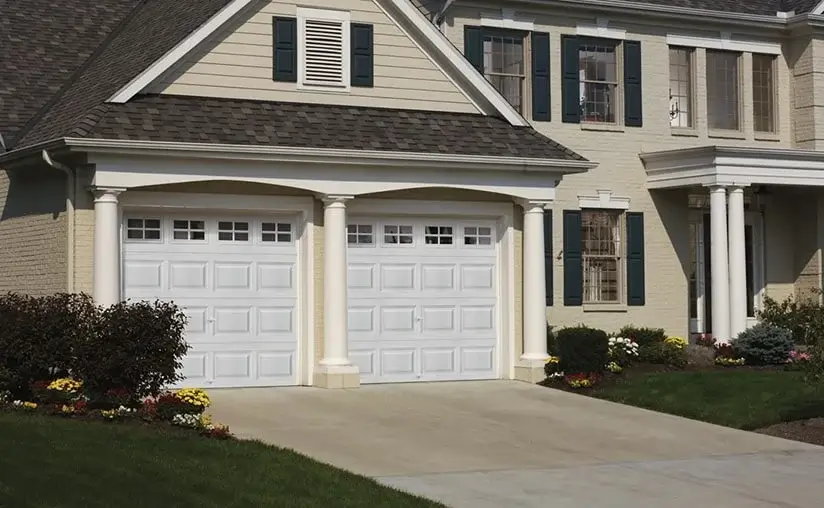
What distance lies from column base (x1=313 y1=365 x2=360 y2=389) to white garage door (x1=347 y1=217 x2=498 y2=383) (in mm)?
683

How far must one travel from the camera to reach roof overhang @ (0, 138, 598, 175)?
60.0ft

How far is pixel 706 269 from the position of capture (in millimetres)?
27484

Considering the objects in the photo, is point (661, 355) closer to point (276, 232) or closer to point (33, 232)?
point (276, 232)

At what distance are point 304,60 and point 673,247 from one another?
366 inches

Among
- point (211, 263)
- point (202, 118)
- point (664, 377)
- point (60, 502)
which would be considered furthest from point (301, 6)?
point (60, 502)

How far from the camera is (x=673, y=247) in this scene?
1047 inches

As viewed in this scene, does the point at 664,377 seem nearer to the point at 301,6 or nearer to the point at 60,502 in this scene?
the point at 301,6

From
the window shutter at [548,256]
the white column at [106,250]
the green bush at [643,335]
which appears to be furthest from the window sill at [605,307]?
the white column at [106,250]

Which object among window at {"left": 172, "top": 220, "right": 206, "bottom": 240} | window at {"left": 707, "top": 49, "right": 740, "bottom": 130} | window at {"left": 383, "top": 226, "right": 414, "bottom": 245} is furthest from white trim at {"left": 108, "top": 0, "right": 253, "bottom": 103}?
window at {"left": 707, "top": 49, "right": 740, "bottom": 130}

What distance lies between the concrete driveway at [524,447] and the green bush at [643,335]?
4.04 meters

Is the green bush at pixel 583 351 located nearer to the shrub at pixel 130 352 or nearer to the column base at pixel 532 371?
the column base at pixel 532 371

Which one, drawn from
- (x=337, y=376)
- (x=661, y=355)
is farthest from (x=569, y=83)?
(x=337, y=376)

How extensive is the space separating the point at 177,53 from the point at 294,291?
391 cm

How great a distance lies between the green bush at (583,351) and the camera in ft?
69.7
